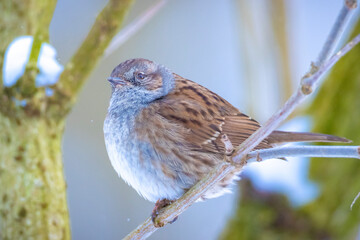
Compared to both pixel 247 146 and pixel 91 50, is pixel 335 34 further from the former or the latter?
pixel 91 50

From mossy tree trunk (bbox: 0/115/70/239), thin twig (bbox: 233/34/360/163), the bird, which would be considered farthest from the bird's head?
thin twig (bbox: 233/34/360/163)

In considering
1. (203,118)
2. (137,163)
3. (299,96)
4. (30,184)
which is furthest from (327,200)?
(30,184)

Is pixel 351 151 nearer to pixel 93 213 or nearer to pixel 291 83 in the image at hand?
pixel 291 83

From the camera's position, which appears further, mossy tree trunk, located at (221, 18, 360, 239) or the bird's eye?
mossy tree trunk, located at (221, 18, 360, 239)

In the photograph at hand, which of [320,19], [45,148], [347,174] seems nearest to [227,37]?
[320,19]

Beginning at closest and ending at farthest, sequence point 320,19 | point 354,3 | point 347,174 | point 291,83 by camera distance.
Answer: point 354,3 → point 347,174 → point 291,83 → point 320,19

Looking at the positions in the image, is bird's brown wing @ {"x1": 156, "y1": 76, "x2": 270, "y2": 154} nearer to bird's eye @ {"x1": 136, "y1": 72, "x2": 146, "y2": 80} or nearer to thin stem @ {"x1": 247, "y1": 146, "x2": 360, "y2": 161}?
bird's eye @ {"x1": 136, "y1": 72, "x2": 146, "y2": 80}
